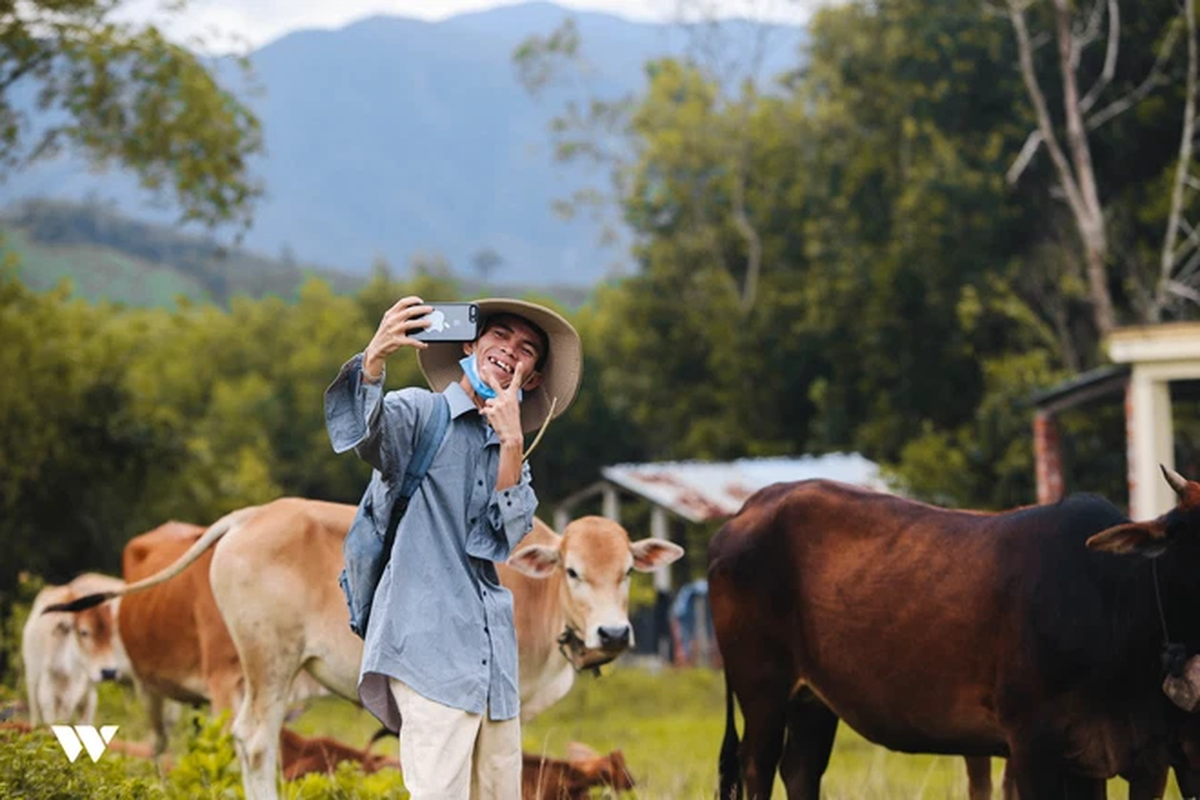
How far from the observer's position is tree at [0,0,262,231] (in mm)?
19953

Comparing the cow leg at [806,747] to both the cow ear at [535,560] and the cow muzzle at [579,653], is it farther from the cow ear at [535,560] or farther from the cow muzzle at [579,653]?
the cow ear at [535,560]

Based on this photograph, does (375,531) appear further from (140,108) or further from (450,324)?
(140,108)

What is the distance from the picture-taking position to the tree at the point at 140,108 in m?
20.0

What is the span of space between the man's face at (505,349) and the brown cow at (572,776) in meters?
2.34

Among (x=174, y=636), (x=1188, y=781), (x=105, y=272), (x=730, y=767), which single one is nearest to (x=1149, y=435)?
(x=174, y=636)

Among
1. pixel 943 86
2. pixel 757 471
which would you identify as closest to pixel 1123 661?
pixel 757 471

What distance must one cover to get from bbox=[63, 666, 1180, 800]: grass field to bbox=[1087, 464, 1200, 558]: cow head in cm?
218

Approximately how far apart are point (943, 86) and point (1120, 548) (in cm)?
2980

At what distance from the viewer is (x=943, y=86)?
34.6 m

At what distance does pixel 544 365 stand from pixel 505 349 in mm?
298

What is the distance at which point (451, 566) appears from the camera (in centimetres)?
512

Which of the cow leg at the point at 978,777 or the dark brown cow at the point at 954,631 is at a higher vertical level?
the dark brown cow at the point at 954,631

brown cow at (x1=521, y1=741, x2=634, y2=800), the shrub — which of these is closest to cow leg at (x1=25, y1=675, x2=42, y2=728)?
brown cow at (x1=521, y1=741, x2=634, y2=800)

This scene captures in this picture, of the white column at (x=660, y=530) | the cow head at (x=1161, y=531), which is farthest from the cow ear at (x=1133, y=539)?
the white column at (x=660, y=530)
